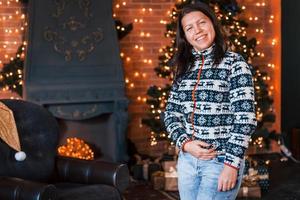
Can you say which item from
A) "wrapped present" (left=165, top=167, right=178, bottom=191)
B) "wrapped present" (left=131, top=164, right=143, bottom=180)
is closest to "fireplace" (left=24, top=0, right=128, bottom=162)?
"wrapped present" (left=131, top=164, right=143, bottom=180)

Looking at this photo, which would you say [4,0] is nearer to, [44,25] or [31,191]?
[44,25]

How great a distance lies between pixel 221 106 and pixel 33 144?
1922mm

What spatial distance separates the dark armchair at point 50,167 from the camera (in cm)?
314

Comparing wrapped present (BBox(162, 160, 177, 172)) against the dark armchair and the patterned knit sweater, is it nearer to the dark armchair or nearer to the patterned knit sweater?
the dark armchair

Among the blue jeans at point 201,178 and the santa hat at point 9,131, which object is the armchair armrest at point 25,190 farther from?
the blue jeans at point 201,178

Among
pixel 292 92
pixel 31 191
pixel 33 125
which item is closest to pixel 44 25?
Result: pixel 33 125

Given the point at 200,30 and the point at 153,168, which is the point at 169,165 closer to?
the point at 153,168

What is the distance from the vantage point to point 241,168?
6.04 feet

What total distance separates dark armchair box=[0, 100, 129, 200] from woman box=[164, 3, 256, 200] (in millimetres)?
1255

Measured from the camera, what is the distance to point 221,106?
185 cm

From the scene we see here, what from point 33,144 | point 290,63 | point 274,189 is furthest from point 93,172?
point 290,63

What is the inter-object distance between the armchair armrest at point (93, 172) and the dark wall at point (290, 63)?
3312mm

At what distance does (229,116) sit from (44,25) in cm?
330

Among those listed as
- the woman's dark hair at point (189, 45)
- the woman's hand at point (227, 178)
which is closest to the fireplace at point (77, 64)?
the woman's dark hair at point (189, 45)
